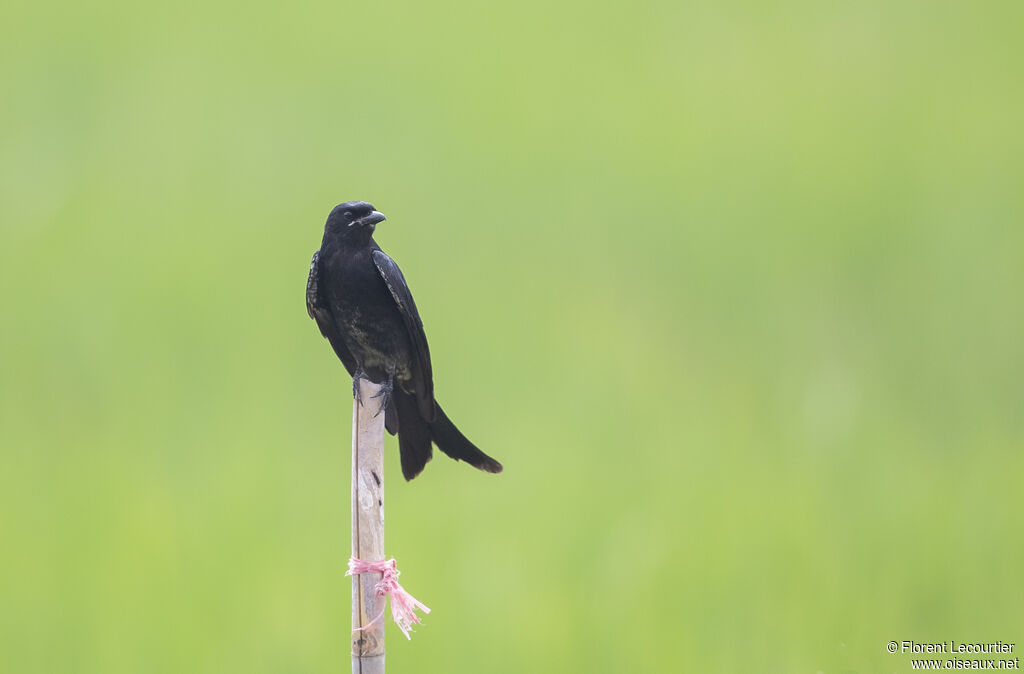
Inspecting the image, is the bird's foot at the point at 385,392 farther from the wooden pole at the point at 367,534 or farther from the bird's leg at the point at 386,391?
the wooden pole at the point at 367,534

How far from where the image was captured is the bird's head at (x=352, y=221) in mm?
3955

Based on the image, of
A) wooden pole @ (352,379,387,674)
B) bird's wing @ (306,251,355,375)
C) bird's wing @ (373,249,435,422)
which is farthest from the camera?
bird's wing @ (306,251,355,375)

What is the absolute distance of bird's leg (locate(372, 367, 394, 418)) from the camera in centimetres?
339

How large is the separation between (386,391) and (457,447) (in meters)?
0.37

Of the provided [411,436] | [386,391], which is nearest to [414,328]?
[386,391]

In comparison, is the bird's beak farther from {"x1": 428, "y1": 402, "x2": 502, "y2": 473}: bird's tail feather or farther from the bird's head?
{"x1": 428, "y1": 402, "x2": 502, "y2": 473}: bird's tail feather

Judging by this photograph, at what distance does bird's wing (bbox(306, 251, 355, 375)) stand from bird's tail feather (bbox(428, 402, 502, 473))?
1.82 ft

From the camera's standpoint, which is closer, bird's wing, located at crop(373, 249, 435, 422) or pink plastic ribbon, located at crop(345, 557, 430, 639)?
pink plastic ribbon, located at crop(345, 557, 430, 639)

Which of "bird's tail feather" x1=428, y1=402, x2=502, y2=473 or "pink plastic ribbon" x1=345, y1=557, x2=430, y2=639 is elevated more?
"bird's tail feather" x1=428, y1=402, x2=502, y2=473

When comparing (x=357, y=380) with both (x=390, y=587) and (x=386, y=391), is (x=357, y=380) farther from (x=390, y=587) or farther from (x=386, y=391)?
(x=390, y=587)

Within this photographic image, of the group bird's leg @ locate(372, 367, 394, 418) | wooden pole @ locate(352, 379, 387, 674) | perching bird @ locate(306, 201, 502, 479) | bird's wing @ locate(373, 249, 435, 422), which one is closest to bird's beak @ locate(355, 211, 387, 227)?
perching bird @ locate(306, 201, 502, 479)

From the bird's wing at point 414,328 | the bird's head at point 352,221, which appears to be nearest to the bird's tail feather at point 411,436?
the bird's wing at point 414,328

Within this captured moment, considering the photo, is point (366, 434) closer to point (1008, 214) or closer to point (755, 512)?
point (755, 512)

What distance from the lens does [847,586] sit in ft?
18.2
